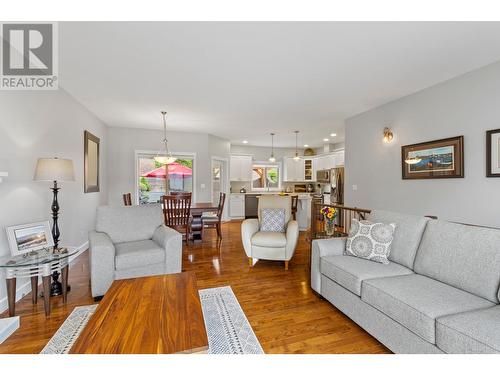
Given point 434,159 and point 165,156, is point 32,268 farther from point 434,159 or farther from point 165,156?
point 434,159

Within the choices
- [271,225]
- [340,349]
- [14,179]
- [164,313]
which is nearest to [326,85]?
[271,225]

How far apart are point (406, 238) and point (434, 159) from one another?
1.88 meters

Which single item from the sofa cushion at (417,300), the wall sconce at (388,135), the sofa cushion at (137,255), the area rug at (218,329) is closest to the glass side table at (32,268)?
the area rug at (218,329)

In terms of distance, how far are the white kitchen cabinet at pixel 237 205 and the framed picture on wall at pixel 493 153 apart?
6.07 m

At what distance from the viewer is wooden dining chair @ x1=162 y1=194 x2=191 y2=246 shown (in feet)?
12.9

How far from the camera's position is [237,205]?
316 inches

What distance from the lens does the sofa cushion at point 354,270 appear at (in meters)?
1.99

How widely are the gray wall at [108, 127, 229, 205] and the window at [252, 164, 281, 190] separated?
2613mm

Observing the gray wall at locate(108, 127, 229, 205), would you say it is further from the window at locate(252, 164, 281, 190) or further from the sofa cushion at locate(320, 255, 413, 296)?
the sofa cushion at locate(320, 255, 413, 296)

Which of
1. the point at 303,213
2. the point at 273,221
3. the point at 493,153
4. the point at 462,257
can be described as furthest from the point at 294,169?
the point at 462,257

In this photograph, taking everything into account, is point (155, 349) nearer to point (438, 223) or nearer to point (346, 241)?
point (346, 241)

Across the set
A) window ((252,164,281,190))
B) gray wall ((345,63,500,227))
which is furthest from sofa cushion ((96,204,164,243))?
window ((252,164,281,190))

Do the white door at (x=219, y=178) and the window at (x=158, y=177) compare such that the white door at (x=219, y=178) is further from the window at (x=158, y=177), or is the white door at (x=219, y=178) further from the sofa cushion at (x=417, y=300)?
the sofa cushion at (x=417, y=300)
